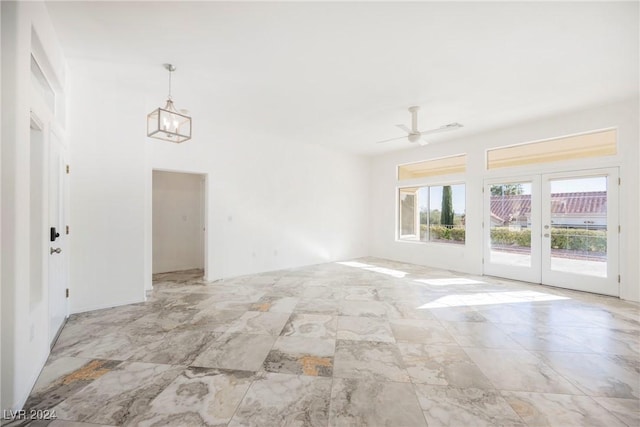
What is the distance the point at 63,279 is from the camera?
3.25 metres

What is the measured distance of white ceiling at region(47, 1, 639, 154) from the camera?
92.7 inches

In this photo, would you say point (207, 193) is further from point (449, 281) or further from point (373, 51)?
point (449, 281)

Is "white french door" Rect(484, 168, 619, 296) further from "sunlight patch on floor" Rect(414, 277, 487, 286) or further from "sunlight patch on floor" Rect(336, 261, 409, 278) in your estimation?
"sunlight patch on floor" Rect(336, 261, 409, 278)

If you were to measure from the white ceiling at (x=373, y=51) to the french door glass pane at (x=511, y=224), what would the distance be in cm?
156

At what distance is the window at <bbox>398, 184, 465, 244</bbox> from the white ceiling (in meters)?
2.28

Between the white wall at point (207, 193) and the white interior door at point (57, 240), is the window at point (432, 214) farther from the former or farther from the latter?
the white interior door at point (57, 240)

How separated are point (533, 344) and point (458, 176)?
4.16 meters

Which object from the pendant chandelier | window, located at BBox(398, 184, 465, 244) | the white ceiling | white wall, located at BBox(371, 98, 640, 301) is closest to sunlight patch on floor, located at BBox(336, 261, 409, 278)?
white wall, located at BBox(371, 98, 640, 301)

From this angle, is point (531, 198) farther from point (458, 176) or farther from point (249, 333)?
point (249, 333)

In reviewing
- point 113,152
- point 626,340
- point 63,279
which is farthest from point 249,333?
point 626,340

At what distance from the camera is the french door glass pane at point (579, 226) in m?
4.39

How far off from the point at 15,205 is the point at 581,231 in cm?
698

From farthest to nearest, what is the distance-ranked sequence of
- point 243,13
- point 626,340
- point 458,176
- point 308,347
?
point 458,176 < point 626,340 < point 308,347 < point 243,13

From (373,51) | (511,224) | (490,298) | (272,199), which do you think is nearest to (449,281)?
(490,298)
